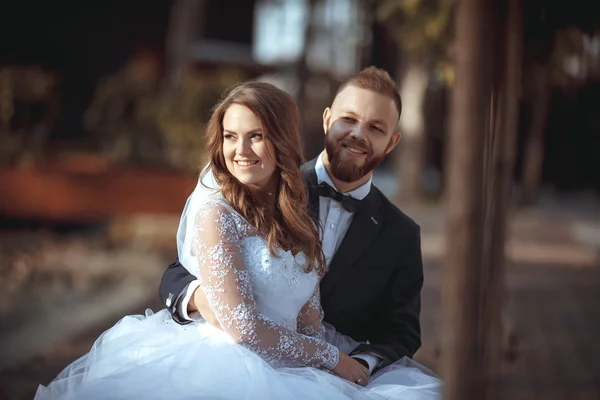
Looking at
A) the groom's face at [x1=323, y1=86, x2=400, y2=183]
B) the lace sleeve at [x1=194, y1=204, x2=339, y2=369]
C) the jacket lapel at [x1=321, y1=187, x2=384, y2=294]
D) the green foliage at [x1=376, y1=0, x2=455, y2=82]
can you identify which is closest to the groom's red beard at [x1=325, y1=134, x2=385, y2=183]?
the groom's face at [x1=323, y1=86, x2=400, y2=183]

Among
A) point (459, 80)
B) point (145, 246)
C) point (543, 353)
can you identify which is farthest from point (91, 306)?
point (459, 80)

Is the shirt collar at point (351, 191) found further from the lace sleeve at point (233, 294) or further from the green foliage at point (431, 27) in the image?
the green foliage at point (431, 27)

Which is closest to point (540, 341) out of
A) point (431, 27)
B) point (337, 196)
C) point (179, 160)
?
point (431, 27)

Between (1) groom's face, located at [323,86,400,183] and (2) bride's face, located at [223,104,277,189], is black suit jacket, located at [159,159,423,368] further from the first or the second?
(2) bride's face, located at [223,104,277,189]

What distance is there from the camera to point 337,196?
2.32m

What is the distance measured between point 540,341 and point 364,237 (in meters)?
Result: 3.67

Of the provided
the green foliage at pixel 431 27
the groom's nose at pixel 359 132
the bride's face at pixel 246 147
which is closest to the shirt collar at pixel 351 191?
the groom's nose at pixel 359 132

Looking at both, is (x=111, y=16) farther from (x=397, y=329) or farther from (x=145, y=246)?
(x=397, y=329)

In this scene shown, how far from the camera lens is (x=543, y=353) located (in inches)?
209

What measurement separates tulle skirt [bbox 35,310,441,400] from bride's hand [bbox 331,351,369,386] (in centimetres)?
3

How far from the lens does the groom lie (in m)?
2.29

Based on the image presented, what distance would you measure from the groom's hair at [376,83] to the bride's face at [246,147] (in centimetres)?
38

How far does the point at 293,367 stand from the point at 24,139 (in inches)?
286

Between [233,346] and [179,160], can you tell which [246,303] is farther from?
[179,160]
